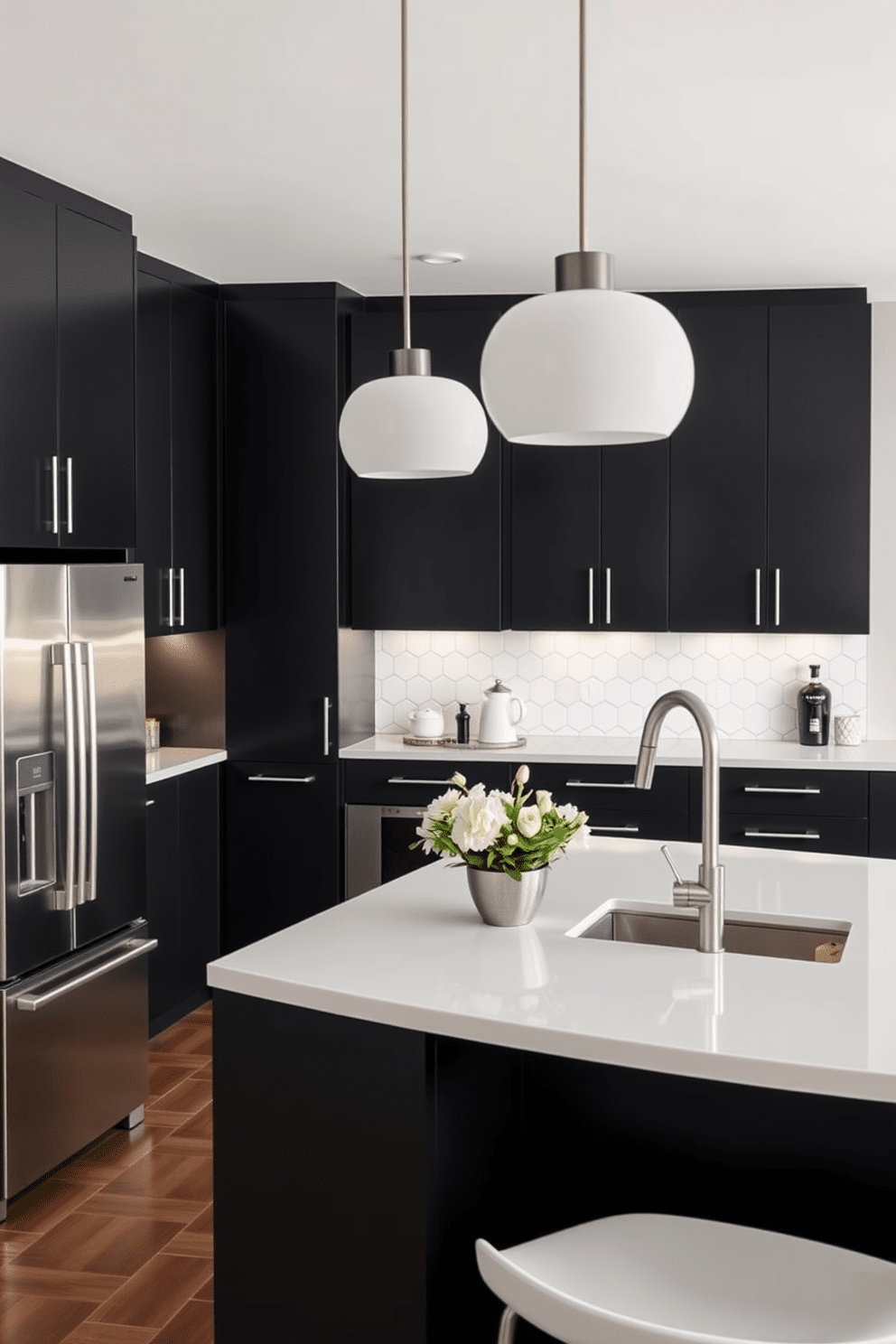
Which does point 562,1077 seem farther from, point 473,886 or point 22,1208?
point 22,1208

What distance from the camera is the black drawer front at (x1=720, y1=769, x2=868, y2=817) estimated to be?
4797 millimetres

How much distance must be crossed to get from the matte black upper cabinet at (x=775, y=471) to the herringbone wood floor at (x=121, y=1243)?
2.59 metres

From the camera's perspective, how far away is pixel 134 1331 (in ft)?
9.39

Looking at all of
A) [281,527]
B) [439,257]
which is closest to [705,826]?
[439,257]

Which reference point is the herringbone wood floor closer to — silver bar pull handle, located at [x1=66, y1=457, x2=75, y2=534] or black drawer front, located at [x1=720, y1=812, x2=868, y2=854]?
silver bar pull handle, located at [x1=66, y1=457, x2=75, y2=534]

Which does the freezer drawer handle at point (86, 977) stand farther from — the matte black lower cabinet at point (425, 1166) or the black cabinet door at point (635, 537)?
the black cabinet door at point (635, 537)

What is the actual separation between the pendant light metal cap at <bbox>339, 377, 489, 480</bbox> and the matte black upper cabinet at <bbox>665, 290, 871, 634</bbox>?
310cm

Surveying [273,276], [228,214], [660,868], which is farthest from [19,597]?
[273,276]

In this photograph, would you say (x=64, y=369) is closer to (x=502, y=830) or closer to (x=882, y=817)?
(x=502, y=830)

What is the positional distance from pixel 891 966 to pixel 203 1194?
6.43ft

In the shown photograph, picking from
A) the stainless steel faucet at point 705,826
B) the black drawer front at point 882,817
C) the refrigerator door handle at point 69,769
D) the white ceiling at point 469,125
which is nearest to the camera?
the stainless steel faucet at point 705,826

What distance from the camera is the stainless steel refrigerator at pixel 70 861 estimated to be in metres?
3.36

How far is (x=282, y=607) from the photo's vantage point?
16.9 ft

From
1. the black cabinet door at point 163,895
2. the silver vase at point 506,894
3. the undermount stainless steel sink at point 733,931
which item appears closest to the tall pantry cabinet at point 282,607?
the black cabinet door at point 163,895
